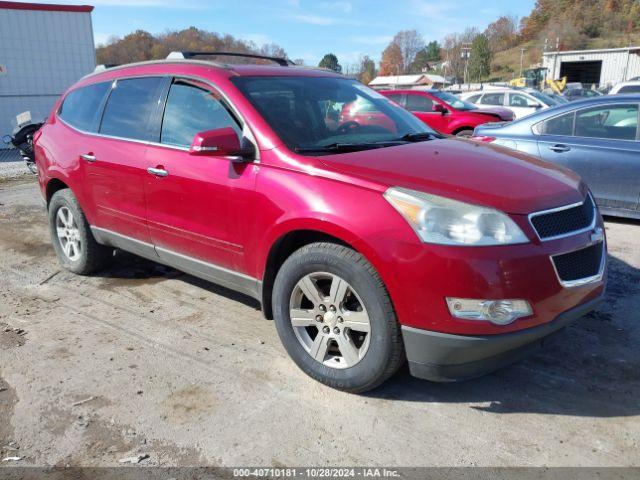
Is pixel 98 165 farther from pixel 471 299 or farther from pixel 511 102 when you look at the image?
pixel 511 102

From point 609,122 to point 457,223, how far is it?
16.0 feet

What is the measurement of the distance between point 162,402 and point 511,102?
641 inches

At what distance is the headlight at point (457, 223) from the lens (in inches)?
103

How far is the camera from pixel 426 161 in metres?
3.21

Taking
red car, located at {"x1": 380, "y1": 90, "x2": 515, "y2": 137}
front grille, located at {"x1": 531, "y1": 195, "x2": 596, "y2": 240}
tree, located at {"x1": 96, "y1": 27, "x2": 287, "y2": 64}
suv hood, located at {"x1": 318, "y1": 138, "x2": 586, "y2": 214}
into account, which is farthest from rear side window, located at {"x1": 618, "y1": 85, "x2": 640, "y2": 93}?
tree, located at {"x1": 96, "y1": 27, "x2": 287, "y2": 64}

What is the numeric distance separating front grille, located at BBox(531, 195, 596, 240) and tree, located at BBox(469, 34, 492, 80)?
94315mm

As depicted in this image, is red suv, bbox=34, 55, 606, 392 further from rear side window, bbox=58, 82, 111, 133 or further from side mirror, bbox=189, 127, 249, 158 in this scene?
rear side window, bbox=58, 82, 111, 133

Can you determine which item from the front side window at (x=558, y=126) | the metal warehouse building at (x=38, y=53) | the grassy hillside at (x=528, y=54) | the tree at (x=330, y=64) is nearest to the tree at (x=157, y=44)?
the tree at (x=330, y=64)

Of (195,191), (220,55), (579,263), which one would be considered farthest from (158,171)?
(579,263)

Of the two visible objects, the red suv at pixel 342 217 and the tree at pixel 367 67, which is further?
the tree at pixel 367 67

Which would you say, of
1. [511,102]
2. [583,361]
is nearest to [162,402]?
[583,361]

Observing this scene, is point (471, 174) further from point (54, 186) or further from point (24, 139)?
point (24, 139)

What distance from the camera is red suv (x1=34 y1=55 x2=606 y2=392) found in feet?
8.68

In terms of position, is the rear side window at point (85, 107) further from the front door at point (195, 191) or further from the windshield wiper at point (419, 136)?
the windshield wiper at point (419, 136)
